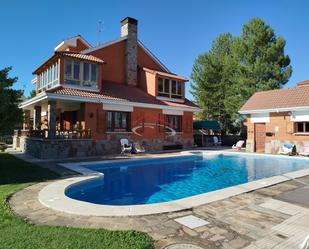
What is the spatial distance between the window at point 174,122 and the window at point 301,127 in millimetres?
10013

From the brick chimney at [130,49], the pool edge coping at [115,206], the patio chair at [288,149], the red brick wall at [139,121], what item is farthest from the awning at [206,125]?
the pool edge coping at [115,206]

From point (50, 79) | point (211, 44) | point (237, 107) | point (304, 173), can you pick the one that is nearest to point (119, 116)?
point (50, 79)

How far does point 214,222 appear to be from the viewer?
554 cm

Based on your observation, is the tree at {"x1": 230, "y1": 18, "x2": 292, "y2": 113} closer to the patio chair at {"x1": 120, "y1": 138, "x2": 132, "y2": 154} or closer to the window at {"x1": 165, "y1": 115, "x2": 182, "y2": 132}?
the window at {"x1": 165, "y1": 115, "x2": 182, "y2": 132}

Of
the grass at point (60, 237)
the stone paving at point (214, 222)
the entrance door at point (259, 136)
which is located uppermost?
the entrance door at point (259, 136)

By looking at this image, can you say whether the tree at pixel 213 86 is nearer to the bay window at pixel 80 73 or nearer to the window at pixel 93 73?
the window at pixel 93 73

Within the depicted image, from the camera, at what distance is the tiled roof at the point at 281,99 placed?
2042cm

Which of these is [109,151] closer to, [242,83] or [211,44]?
[242,83]

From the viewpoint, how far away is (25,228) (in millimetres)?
4930

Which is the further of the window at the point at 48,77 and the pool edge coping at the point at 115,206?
the window at the point at 48,77

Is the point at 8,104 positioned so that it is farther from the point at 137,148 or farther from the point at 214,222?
the point at 137,148

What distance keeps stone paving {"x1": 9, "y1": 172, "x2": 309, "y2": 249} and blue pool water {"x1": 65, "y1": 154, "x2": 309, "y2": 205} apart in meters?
2.71

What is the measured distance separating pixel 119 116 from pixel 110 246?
667 inches

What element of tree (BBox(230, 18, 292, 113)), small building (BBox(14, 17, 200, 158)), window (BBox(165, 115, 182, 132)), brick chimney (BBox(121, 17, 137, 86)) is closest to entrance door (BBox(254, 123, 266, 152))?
small building (BBox(14, 17, 200, 158))
